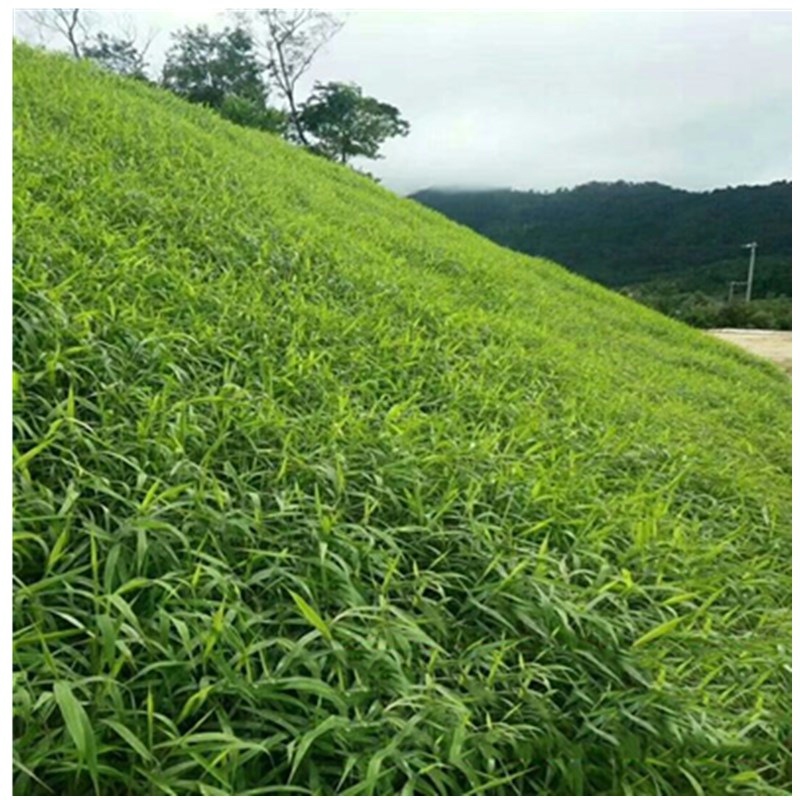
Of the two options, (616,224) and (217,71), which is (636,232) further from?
(217,71)

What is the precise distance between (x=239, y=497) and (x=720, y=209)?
7.65 metres

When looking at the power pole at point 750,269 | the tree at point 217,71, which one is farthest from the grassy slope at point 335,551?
the tree at point 217,71

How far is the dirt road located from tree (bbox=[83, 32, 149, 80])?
18.4 feet

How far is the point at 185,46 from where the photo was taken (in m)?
6.36

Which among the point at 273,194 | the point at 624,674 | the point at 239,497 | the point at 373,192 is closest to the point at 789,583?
the point at 624,674

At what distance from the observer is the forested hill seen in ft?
20.6

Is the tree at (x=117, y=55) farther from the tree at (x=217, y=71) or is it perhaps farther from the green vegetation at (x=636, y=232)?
the green vegetation at (x=636, y=232)

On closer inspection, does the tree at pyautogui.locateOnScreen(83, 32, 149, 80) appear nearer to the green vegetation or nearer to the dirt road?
the green vegetation

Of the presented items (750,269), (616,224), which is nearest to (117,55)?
(616,224)

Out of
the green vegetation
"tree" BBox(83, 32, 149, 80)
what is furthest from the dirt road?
"tree" BBox(83, 32, 149, 80)

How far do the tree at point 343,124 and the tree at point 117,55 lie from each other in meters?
2.23

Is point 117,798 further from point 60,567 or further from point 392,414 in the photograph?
point 392,414

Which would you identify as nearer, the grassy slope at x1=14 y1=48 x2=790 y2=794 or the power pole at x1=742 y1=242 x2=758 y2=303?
the grassy slope at x1=14 y1=48 x2=790 y2=794

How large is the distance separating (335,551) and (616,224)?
7.34m
